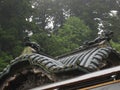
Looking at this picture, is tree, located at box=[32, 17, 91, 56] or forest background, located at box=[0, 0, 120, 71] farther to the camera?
tree, located at box=[32, 17, 91, 56]

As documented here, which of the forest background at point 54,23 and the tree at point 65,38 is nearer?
the forest background at point 54,23

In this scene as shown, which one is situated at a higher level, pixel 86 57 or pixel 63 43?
pixel 86 57

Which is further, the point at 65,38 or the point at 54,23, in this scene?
the point at 54,23

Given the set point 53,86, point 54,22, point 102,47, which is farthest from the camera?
point 54,22

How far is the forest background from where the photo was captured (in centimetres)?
2548

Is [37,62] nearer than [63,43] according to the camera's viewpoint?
Yes

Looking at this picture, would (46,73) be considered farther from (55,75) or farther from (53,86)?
(53,86)

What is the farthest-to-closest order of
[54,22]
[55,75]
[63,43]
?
[54,22], [63,43], [55,75]

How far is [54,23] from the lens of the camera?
3894cm

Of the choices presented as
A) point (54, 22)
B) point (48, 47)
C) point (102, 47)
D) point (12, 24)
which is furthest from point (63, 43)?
point (102, 47)

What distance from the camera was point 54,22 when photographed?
38875 mm

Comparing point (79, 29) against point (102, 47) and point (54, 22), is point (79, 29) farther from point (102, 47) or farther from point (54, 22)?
point (102, 47)

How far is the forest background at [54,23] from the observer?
25.5 metres

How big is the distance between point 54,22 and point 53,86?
31558 millimetres
